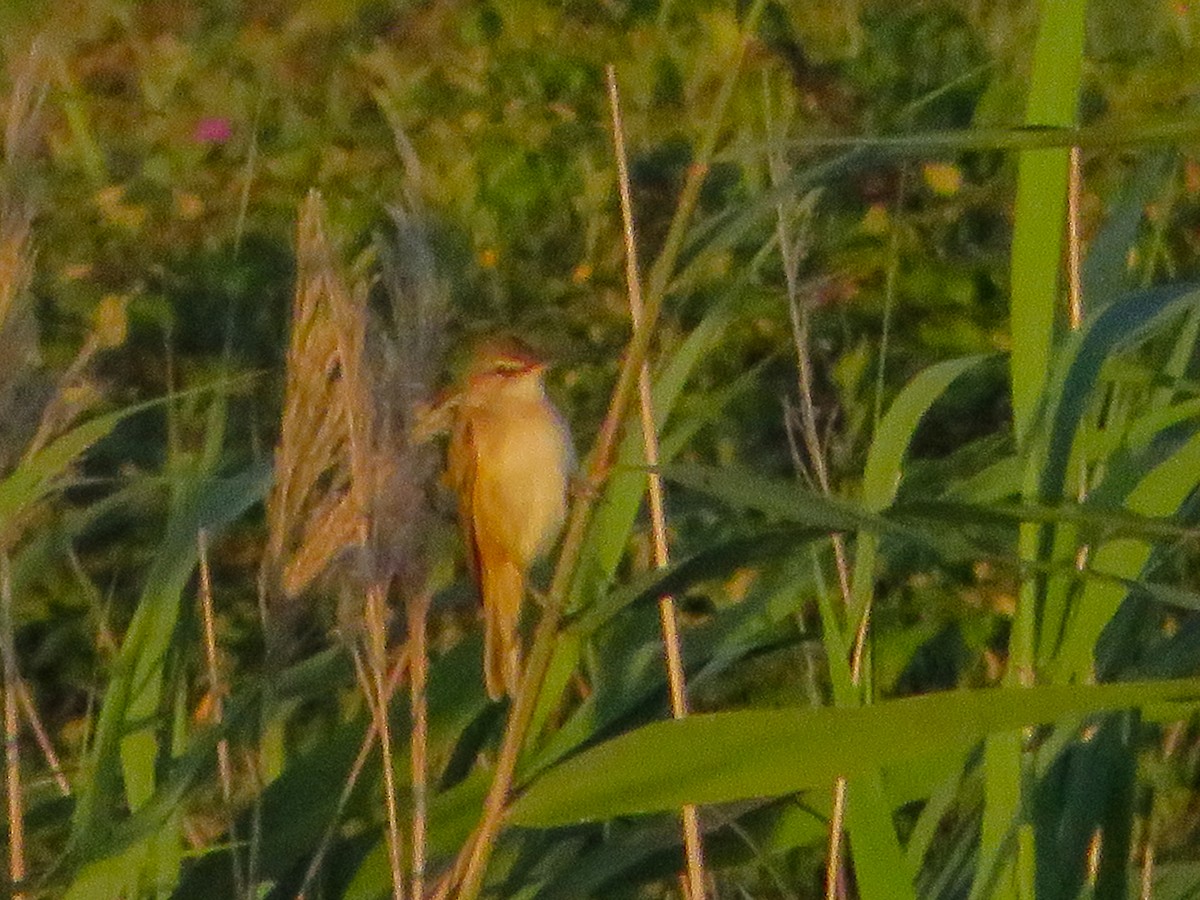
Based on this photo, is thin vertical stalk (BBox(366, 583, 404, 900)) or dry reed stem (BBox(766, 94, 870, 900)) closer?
thin vertical stalk (BBox(366, 583, 404, 900))

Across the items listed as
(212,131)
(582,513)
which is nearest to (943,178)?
(212,131)

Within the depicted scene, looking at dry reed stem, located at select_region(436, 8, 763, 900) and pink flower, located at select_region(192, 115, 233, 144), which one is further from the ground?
pink flower, located at select_region(192, 115, 233, 144)

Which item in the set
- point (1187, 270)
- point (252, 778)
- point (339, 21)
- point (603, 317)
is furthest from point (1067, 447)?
point (339, 21)

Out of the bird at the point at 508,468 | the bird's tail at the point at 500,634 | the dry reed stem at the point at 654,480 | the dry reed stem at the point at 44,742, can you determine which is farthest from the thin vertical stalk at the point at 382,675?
the bird at the point at 508,468

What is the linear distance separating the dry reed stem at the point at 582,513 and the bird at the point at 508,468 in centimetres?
124

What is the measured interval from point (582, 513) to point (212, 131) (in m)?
4.55

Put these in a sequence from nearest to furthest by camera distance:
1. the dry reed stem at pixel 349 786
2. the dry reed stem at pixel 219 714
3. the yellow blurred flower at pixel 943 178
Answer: the dry reed stem at pixel 349 786
the dry reed stem at pixel 219 714
the yellow blurred flower at pixel 943 178

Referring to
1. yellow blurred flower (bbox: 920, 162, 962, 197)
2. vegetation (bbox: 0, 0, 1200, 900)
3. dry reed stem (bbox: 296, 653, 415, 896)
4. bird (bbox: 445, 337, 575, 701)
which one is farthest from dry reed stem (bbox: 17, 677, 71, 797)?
yellow blurred flower (bbox: 920, 162, 962, 197)

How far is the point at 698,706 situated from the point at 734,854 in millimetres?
828

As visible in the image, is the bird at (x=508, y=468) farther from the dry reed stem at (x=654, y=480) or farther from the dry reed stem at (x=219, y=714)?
the dry reed stem at (x=654, y=480)

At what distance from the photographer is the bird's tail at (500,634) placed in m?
2.30

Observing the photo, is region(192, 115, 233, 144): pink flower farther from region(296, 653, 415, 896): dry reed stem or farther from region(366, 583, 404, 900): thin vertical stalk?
region(366, 583, 404, 900): thin vertical stalk

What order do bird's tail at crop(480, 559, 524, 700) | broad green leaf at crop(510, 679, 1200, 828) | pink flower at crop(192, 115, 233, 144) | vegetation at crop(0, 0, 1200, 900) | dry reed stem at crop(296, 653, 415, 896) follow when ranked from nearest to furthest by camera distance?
1. broad green leaf at crop(510, 679, 1200, 828)
2. vegetation at crop(0, 0, 1200, 900)
3. dry reed stem at crop(296, 653, 415, 896)
4. bird's tail at crop(480, 559, 524, 700)
5. pink flower at crop(192, 115, 233, 144)

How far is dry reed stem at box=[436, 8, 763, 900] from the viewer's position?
4.92 ft
